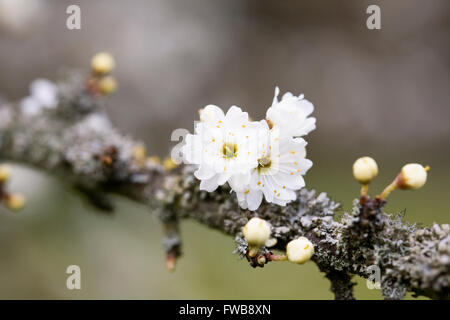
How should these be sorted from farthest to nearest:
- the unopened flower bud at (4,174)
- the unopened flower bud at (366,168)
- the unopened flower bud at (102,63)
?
the unopened flower bud at (102,63), the unopened flower bud at (4,174), the unopened flower bud at (366,168)

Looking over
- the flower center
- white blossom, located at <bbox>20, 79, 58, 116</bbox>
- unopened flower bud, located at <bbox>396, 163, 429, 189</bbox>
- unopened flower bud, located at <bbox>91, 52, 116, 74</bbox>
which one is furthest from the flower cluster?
white blossom, located at <bbox>20, 79, 58, 116</bbox>

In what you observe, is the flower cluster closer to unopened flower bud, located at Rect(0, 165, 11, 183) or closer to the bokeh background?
unopened flower bud, located at Rect(0, 165, 11, 183)

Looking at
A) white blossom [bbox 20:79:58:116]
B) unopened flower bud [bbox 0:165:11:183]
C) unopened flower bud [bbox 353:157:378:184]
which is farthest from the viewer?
white blossom [bbox 20:79:58:116]

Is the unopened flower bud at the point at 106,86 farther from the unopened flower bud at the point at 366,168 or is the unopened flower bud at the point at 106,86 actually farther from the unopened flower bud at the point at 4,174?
the unopened flower bud at the point at 366,168

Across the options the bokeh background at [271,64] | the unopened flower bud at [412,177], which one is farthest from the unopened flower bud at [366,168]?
the bokeh background at [271,64]

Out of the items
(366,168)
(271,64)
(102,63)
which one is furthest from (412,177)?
(271,64)

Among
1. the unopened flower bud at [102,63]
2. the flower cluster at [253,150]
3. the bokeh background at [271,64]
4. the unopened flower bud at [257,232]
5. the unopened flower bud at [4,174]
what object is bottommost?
the unopened flower bud at [257,232]

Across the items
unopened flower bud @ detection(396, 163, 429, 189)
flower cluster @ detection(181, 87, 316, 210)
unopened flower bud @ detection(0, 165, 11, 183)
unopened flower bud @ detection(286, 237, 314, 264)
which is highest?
unopened flower bud @ detection(0, 165, 11, 183)

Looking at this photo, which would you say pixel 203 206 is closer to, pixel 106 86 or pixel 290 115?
pixel 290 115
